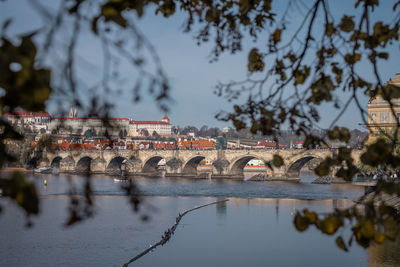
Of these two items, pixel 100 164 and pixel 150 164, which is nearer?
pixel 150 164

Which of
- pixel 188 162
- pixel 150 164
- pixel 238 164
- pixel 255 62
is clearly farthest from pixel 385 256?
pixel 150 164

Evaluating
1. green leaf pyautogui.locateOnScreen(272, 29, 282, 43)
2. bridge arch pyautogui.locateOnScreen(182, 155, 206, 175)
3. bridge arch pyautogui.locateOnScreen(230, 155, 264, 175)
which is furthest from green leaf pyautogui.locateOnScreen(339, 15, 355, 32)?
bridge arch pyautogui.locateOnScreen(182, 155, 206, 175)

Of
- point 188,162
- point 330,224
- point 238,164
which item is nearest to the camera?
point 330,224

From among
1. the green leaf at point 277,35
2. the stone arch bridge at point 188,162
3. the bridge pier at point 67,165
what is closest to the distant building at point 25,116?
the green leaf at point 277,35

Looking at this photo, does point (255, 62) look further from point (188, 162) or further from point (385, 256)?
point (188, 162)

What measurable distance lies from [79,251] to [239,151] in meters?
45.1

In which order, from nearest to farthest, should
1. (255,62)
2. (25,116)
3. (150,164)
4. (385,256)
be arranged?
(255,62)
(25,116)
(385,256)
(150,164)

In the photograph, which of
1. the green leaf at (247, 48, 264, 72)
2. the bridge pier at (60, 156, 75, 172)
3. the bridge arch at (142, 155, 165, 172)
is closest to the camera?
the green leaf at (247, 48, 264, 72)

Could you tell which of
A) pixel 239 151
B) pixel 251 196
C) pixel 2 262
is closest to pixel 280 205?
pixel 251 196

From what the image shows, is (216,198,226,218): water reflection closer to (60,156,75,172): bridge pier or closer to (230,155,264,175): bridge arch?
(230,155,264,175): bridge arch

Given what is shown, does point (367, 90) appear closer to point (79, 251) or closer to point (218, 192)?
point (79, 251)

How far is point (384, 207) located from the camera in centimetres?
253

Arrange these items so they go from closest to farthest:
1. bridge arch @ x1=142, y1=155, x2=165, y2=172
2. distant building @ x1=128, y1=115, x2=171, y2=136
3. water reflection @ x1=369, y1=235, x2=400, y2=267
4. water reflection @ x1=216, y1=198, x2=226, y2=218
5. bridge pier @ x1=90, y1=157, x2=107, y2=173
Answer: water reflection @ x1=369, y1=235, x2=400, y2=267 → water reflection @ x1=216, y1=198, x2=226, y2=218 → bridge arch @ x1=142, y1=155, x2=165, y2=172 → bridge pier @ x1=90, y1=157, x2=107, y2=173 → distant building @ x1=128, y1=115, x2=171, y2=136

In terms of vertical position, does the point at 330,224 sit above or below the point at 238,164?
below
